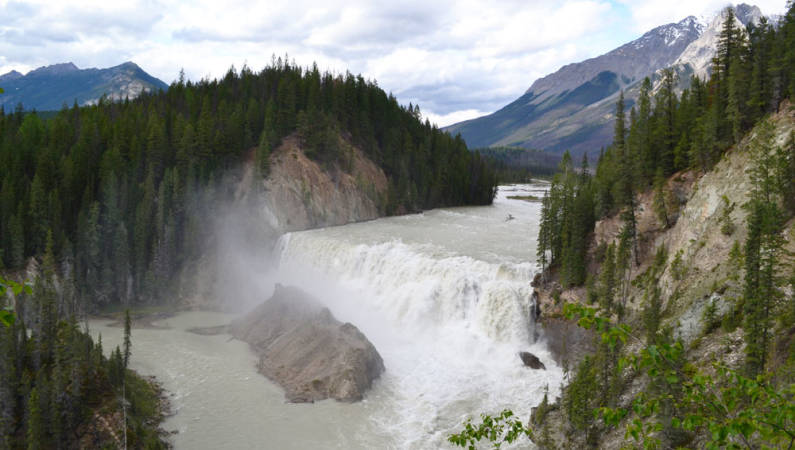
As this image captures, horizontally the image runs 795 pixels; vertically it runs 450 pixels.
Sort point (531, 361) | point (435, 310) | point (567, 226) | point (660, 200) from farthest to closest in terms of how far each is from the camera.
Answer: point (435, 310) → point (567, 226) → point (531, 361) → point (660, 200)

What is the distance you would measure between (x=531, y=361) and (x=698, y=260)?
11169 mm

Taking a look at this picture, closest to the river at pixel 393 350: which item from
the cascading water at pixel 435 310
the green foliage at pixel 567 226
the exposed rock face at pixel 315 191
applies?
the cascading water at pixel 435 310

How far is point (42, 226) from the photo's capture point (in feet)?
155

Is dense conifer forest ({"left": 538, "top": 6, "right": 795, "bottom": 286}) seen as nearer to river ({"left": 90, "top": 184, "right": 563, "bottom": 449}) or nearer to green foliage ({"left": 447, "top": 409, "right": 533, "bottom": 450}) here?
river ({"left": 90, "top": 184, "right": 563, "bottom": 449})

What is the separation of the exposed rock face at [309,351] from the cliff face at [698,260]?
1068 cm

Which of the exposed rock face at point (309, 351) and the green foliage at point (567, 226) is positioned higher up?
the green foliage at point (567, 226)

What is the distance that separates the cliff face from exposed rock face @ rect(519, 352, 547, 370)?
1.68 metres

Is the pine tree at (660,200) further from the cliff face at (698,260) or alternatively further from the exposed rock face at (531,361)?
the exposed rock face at (531,361)

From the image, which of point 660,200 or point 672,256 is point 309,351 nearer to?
point 672,256

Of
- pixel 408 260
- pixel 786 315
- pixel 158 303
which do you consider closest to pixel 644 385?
pixel 786 315

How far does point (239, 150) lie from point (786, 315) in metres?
60.2

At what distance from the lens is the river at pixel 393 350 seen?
24.4 meters

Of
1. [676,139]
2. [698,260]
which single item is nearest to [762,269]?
[698,260]

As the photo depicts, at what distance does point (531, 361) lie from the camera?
29188 mm
